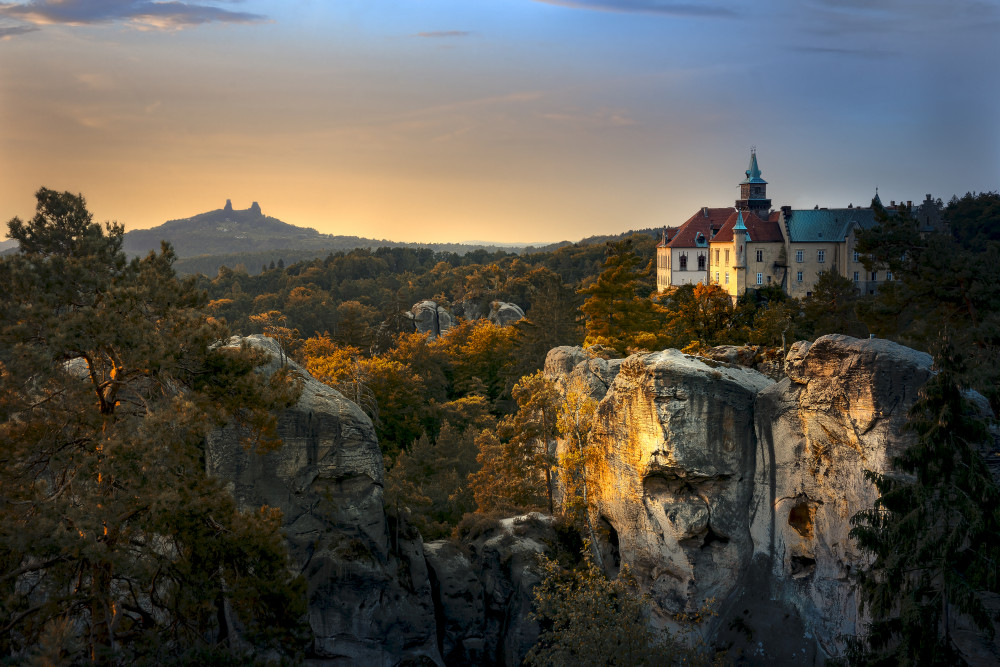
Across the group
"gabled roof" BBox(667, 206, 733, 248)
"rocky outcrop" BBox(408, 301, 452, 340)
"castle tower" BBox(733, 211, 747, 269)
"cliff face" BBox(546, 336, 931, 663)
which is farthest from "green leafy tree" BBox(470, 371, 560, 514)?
"gabled roof" BBox(667, 206, 733, 248)

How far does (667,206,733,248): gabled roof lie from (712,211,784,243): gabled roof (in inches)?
147

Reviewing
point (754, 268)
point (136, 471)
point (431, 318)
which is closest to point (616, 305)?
point (136, 471)

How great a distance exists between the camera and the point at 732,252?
220 ft

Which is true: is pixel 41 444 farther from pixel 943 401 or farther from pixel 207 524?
pixel 943 401

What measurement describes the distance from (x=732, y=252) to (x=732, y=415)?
47.9 meters

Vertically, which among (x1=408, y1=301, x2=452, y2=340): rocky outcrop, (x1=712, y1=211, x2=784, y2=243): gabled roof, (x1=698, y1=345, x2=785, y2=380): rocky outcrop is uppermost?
(x1=712, y1=211, x2=784, y2=243): gabled roof

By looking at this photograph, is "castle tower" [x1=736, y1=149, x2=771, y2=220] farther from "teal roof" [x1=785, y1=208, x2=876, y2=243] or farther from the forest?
the forest

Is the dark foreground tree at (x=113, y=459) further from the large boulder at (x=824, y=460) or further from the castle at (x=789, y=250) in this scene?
the castle at (x=789, y=250)

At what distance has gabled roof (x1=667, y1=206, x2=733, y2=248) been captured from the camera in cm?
7444

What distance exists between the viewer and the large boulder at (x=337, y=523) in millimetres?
21984

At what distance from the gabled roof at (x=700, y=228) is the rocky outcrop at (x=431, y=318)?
23.4 meters

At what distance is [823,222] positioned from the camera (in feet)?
217

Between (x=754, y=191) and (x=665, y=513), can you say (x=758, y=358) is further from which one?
(x=754, y=191)

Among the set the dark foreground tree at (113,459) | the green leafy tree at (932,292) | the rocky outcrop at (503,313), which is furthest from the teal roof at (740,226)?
the dark foreground tree at (113,459)
